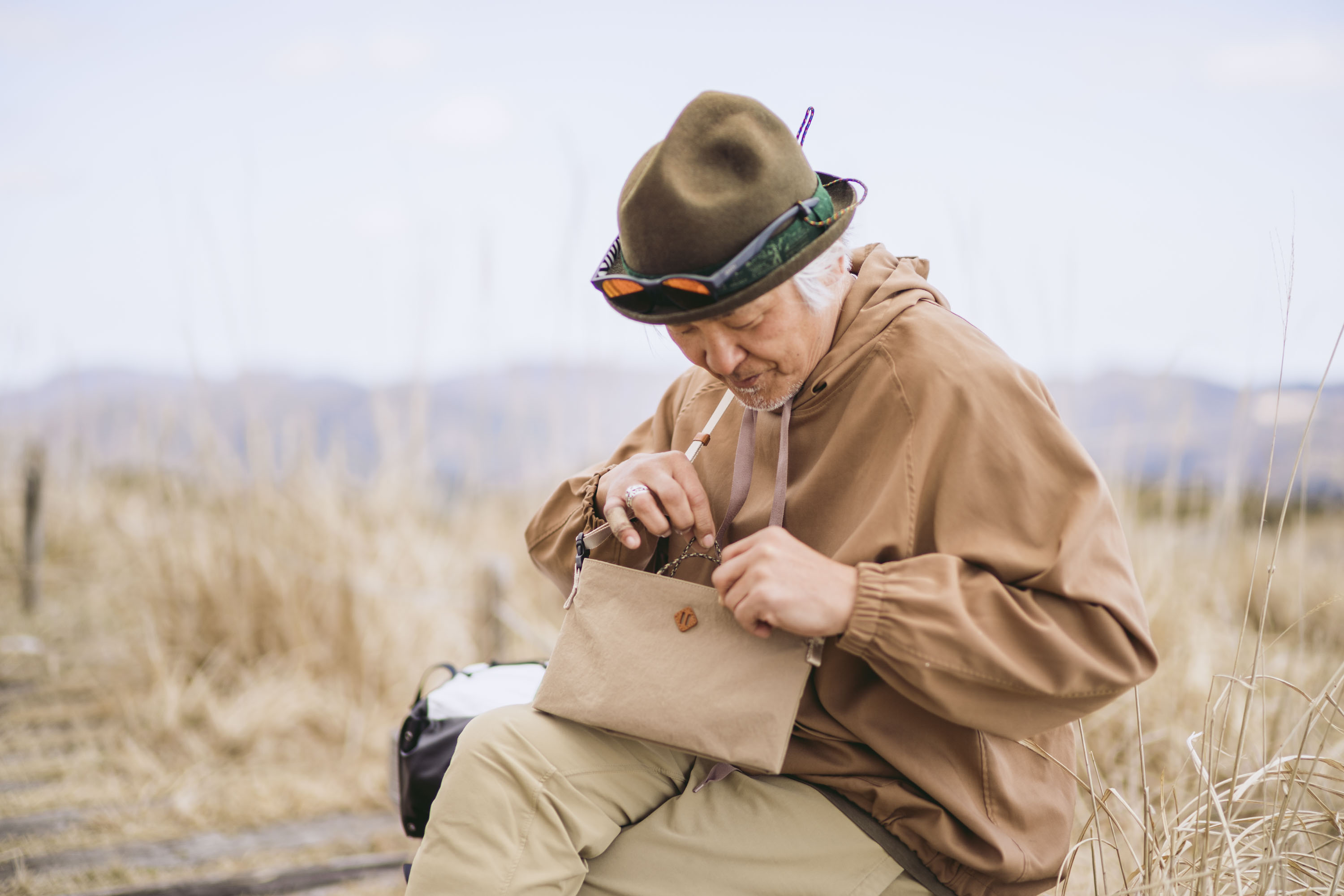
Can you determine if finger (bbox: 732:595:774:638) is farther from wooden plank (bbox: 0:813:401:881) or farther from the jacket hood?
wooden plank (bbox: 0:813:401:881)

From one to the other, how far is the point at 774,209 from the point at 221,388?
3.52m

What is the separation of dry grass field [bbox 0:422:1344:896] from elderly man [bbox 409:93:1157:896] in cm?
118

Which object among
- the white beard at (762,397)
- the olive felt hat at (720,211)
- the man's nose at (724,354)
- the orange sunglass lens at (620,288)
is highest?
the olive felt hat at (720,211)

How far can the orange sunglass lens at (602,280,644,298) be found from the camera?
1.42m

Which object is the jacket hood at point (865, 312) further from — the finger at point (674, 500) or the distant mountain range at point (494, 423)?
the distant mountain range at point (494, 423)

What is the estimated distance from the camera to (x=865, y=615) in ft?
4.02

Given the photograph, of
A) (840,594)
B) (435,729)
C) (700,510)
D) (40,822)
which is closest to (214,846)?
(40,822)

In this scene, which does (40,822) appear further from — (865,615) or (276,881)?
(865,615)

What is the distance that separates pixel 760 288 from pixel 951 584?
519 mm

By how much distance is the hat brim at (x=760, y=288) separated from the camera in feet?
4.45

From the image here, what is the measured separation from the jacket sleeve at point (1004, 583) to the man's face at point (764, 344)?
0.79 ft

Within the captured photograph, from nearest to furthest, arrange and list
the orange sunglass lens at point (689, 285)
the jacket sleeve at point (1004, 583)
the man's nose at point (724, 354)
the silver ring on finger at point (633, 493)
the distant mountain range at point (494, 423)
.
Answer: the jacket sleeve at point (1004, 583), the orange sunglass lens at point (689, 285), the man's nose at point (724, 354), the silver ring on finger at point (633, 493), the distant mountain range at point (494, 423)

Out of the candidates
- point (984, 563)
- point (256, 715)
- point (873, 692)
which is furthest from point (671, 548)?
point (256, 715)

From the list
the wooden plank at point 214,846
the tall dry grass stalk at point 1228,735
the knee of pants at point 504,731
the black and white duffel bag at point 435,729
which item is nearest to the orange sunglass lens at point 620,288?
the knee of pants at point 504,731
